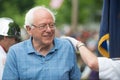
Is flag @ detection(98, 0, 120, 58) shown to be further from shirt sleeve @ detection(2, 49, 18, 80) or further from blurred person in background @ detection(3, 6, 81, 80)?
shirt sleeve @ detection(2, 49, 18, 80)

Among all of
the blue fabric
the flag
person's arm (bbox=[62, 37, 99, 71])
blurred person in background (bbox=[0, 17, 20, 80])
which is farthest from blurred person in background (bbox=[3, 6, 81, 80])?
blurred person in background (bbox=[0, 17, 20, 80])

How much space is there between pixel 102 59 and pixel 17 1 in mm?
29150

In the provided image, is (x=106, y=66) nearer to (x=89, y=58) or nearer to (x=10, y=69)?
(x=89, y=58)

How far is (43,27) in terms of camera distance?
6547mm

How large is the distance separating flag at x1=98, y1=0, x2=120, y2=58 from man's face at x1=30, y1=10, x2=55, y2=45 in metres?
0.53

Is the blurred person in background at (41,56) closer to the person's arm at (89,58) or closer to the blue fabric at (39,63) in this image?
the blue fabric at (39,63)

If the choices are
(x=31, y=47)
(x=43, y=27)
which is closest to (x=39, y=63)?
(x=31, y=47)

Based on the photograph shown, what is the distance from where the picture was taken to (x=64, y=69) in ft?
21.4

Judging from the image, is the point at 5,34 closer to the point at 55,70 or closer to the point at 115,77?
the point at 55,70

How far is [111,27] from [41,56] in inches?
31.6

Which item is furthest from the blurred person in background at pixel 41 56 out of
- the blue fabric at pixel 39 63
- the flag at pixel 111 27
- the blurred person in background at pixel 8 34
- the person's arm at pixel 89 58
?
the blurred person in background at pixel 8 34

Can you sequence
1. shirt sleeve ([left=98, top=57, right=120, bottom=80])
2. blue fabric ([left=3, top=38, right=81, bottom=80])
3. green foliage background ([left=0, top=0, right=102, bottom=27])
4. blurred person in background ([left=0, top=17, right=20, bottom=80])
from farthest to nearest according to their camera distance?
green foliage background ([left=0, top=0, right=102, bottom=27])
blurred person in background ([left=0, top=17, right=20, bottom=80])
blue fabric ([left=3, top=38, right=81, bottom=80])
shirt sleeve ([left=98, top=57, right=120, bottom=80])

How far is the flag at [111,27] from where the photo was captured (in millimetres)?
6324

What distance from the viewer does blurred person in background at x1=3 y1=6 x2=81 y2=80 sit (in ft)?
21.3
